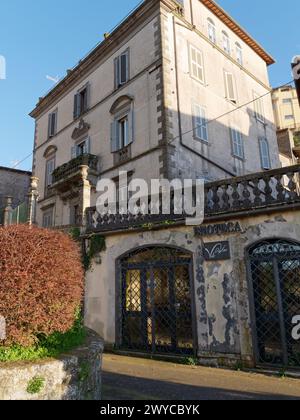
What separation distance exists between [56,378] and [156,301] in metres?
6.06

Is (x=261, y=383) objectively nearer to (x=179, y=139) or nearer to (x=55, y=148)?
(x=179, y=139)

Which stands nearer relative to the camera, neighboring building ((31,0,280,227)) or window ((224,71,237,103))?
neighboring building ((31,0,280,227))

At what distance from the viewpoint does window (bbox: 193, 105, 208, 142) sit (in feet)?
53.2

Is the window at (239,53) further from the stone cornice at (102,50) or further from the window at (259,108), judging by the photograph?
the stone cornice at (102,50)

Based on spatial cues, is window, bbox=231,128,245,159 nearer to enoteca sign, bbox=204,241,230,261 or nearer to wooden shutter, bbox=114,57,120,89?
wooden shutter, bbox=114,57,120,89

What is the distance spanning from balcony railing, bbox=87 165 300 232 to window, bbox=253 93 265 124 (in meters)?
12.7

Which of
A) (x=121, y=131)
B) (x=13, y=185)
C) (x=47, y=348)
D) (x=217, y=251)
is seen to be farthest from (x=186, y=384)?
(x=13, y=185)

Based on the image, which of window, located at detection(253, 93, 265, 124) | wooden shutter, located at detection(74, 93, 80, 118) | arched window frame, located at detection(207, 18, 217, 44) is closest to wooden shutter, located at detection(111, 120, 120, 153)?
wooden shutter, located at detection(74, 93, 80, 118)

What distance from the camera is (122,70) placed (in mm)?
17766

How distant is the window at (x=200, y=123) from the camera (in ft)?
53.2

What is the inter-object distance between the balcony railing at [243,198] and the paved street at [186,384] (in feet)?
12.4

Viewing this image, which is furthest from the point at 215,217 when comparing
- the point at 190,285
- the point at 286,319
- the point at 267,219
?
the point at 286,319

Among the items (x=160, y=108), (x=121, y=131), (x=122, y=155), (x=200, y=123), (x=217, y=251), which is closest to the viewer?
(x=217, y=251)

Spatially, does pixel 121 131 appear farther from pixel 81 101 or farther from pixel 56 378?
pixel 56 378
